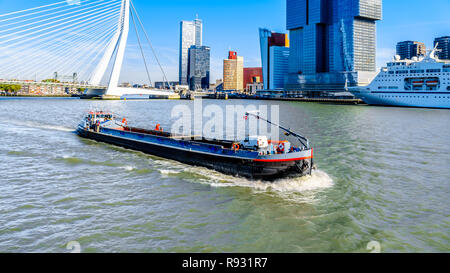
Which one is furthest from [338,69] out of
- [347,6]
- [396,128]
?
[396,128]

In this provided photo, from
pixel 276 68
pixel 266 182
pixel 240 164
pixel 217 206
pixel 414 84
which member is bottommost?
pixel 217 206

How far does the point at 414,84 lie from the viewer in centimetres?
7675

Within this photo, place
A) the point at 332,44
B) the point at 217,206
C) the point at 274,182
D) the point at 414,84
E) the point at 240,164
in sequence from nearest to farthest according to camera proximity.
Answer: the point at 217,206, the point at 274,182, the point at 240,164, the point at 414,84, the point at 332,44

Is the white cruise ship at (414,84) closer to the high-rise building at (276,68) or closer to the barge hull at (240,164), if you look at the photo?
the barge hull at (240,164)

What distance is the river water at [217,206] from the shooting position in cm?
1043

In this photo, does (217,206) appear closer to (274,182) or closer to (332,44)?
(274,182)

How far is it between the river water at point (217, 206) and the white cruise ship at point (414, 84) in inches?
2360

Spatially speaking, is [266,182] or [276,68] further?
[276,68]

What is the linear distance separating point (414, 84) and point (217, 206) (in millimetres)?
78998

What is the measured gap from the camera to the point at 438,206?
43.9 ft

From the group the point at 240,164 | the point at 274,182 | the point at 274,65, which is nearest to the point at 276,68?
the point at 274,65

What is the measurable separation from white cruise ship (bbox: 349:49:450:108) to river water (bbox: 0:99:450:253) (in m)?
60.0

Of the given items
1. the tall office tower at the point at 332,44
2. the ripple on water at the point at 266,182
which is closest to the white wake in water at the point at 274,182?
the ripple on water at the point at 266,182
